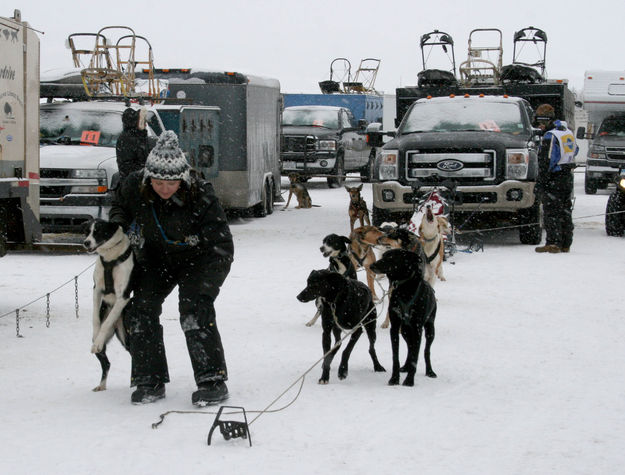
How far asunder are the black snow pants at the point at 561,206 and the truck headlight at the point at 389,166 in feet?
7.08

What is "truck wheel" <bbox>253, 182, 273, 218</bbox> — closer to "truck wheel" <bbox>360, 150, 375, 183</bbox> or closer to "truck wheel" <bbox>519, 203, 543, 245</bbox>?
"truck wheel" <bbox>519, 203, 543, 245</bbox>

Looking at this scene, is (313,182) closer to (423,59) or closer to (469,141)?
(423,59)

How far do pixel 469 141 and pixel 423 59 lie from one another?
5848mm

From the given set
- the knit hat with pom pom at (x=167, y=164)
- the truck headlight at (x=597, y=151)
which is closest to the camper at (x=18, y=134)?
the knit hat with pom pom at (x=167, y=164)

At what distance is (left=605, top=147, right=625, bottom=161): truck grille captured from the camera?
78.8ft

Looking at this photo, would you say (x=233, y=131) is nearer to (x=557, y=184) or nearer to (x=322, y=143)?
(x=557, y=184)

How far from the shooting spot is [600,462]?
184 inches

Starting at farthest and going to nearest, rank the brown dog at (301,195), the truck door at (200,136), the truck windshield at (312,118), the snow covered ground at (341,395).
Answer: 1. the truck windshield at (312,118)
2. the brown dog at (301,195)
3. the truck door at (200,136)
4. the snow covered ground at (341,395)

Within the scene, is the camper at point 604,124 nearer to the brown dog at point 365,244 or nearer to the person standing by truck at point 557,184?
the person standing by truck at point 557,184

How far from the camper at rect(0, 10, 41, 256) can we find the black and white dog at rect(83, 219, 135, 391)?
8.70 feet

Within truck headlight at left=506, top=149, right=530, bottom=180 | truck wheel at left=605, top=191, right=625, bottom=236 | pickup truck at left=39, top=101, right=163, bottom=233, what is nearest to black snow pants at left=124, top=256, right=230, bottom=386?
pickup truck at left=39, top=101, right=163, bottom=233

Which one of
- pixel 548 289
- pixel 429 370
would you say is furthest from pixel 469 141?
pixel 429 370

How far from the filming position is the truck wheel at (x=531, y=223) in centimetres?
1416

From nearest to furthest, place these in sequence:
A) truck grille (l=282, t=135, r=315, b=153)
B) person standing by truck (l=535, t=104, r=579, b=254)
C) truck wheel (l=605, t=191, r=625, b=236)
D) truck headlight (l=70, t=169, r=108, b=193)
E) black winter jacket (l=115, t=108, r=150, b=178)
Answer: black winter jacket (l=115, t=108, r=150, b=178) < truck headlight (l=70, t=169, r=108, b=193) < person standing by truck (l=535, t=104, r=579, b=254) < truck wheel (l=605, t=191, r=625, b=236) < truck grille (l=282, t=135, r=315, b=153)
